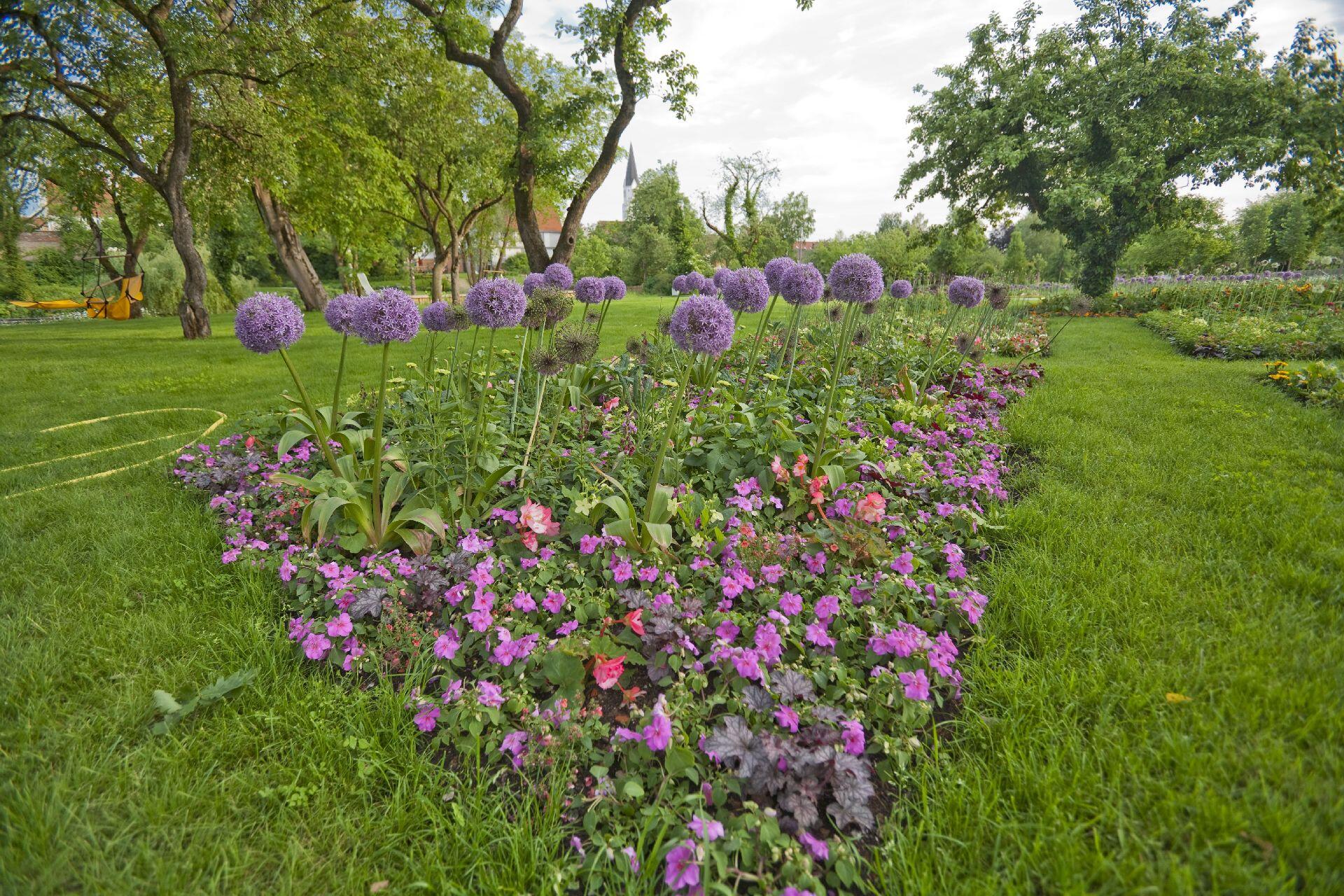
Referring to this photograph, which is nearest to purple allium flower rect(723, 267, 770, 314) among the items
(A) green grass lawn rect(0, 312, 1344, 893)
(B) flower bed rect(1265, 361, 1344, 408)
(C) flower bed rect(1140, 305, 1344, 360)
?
(A) green grass lawn rect(0, 312, 1344, 893)

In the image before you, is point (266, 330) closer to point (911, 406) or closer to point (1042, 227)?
point (911, 406)

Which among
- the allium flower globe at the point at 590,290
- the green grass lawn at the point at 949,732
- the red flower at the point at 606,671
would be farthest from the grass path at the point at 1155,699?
the allium flower globe at the point at 590,290

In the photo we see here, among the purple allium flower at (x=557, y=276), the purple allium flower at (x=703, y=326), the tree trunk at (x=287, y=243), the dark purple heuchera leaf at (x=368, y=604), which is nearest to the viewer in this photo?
the dark purple heuchera leaf at (x=368, y=604)

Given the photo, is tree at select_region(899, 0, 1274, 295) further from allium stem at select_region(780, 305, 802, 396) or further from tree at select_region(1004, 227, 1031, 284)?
tree at select_region(1004, 227, 1031, 284)

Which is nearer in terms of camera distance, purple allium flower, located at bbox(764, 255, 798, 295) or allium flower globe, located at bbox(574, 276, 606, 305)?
purple allium flower, located at bbox(764, 255, 798, 295)

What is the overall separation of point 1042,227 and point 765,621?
2217cm

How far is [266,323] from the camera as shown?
2.25 metres

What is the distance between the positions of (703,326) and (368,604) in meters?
1.78

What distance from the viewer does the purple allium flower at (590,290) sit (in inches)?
154

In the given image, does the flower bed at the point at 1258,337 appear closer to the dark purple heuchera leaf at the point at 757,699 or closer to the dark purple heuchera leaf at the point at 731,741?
the dark purple heuchera leaf at the point at 757,699

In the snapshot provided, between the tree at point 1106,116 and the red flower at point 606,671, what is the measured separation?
57.5ft

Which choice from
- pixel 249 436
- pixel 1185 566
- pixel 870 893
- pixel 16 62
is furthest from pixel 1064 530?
pixel 16 62

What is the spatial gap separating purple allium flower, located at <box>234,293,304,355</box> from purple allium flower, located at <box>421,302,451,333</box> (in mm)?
967

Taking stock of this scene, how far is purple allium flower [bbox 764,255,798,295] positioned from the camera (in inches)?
130
